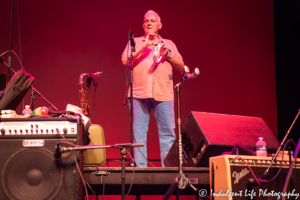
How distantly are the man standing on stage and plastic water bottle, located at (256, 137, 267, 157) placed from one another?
119cm

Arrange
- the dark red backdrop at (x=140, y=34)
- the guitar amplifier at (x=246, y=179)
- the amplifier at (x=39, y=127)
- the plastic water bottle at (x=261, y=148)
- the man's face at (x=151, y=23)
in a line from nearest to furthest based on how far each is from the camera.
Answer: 1. the guitar amplifier at (x=246, y=179)
2. the amplifier at (x=39, y=127)
3. the plastic water bottle at (x=261, y=148)
4. the man's face at (x=151, y=23)
5. the dark red backdrop at (x=140, y=34)

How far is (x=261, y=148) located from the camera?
7.73 feet

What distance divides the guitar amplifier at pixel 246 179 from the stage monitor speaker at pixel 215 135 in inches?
9.8

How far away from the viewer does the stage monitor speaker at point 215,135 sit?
7.85ft

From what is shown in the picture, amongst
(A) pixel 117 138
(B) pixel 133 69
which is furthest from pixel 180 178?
(A) pixel 117 138

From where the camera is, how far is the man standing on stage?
3434 mm

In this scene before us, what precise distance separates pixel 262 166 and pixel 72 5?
159 inches

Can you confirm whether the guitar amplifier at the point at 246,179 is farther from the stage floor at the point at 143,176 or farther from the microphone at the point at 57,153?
the microphone at the point at 57,153

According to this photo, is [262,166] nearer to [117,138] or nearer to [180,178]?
[180,178]

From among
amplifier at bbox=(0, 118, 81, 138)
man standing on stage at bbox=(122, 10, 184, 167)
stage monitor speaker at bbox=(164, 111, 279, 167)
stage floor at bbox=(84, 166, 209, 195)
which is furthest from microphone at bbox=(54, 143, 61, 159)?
man standing on stage at bbox=(122, 10, 184, 167)

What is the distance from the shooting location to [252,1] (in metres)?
5.20

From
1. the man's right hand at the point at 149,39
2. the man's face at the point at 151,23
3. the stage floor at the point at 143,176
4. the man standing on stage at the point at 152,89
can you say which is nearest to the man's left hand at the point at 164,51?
the man standing on stage at the point at 152,89

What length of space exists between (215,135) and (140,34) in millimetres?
2966

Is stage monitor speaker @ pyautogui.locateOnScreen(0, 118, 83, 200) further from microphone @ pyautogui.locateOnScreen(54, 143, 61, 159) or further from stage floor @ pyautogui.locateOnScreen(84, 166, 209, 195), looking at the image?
stage floor @ pyautogui.locateOnScreen(84, 166, 209, 195)
